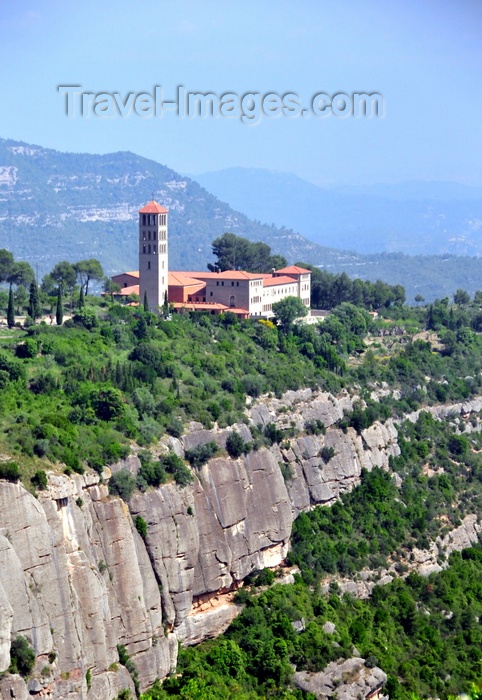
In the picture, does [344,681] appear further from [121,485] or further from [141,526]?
[121,485]

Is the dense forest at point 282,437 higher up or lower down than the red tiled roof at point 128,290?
lower down

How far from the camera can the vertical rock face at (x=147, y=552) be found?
40156 mm

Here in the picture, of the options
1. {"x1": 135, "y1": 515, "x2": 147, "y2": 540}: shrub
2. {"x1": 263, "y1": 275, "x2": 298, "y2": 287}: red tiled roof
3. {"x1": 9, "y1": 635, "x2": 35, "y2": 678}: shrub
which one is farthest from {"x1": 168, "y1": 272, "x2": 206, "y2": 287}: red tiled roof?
{"x1": 9, "y1": 635, "x2": 35, "y2": 678}: shrub

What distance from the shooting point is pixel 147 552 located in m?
46.8

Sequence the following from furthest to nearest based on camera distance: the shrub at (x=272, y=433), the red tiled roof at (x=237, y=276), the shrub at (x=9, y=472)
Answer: the red tiled roof at (x=237, y=276) → the shrub at (x=272, y=433) → the shrub at (x=9, y=472)

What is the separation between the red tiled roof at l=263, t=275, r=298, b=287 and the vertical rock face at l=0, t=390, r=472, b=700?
1606 cm

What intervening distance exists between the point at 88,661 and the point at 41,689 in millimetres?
2428

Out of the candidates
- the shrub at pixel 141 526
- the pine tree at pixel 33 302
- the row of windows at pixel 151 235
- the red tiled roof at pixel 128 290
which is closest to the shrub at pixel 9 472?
the shrub at pixel 141 526

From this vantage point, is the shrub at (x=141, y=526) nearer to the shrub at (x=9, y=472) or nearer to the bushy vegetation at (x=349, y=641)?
the bushy vegetation at (x=349, y=641)

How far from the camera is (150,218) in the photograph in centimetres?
7325

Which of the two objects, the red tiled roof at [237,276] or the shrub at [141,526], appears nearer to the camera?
the shrub at [141,526]

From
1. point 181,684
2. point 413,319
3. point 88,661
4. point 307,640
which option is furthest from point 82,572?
point 413,319

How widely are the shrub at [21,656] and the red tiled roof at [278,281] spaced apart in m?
39.0

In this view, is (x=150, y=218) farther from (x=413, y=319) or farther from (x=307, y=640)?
(x=307, y=640)
